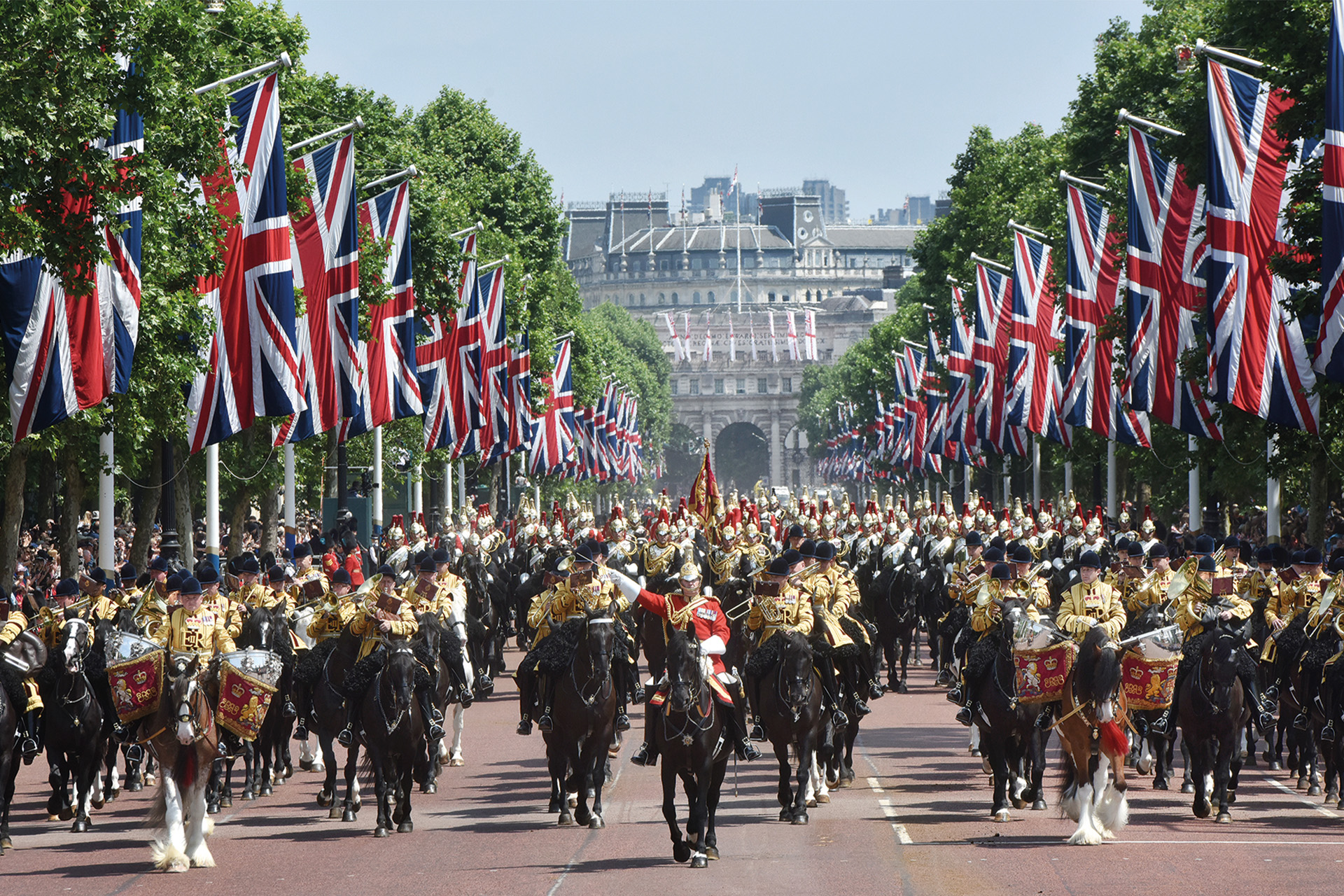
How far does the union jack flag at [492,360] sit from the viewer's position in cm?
4328

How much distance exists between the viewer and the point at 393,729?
16.4m

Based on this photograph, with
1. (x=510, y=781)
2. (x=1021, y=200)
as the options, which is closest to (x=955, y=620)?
(x=510, y=781)

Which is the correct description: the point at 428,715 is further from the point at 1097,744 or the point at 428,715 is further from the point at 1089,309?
the point at 1089,309

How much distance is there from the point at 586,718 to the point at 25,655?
4775mm

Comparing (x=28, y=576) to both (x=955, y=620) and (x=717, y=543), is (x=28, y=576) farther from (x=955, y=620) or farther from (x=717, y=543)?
(x=955, y=620)

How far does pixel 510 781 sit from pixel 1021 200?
128ft

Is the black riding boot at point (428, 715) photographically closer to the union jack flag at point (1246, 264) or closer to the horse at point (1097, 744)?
the horse at point (1097, 744)

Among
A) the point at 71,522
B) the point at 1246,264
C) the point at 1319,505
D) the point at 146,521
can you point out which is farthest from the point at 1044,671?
the point at 146,521

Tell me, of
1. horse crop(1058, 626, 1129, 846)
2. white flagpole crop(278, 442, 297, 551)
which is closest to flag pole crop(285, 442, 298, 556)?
white flagpole crop(278, 442, 297, 551)

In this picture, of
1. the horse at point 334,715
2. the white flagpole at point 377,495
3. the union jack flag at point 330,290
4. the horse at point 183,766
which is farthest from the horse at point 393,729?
the white flagpole at point 377,495

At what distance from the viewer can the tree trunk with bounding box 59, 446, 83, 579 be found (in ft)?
120

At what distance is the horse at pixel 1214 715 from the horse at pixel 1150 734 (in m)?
0.48

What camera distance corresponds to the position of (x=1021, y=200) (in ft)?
183

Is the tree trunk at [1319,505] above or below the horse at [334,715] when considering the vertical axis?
above
